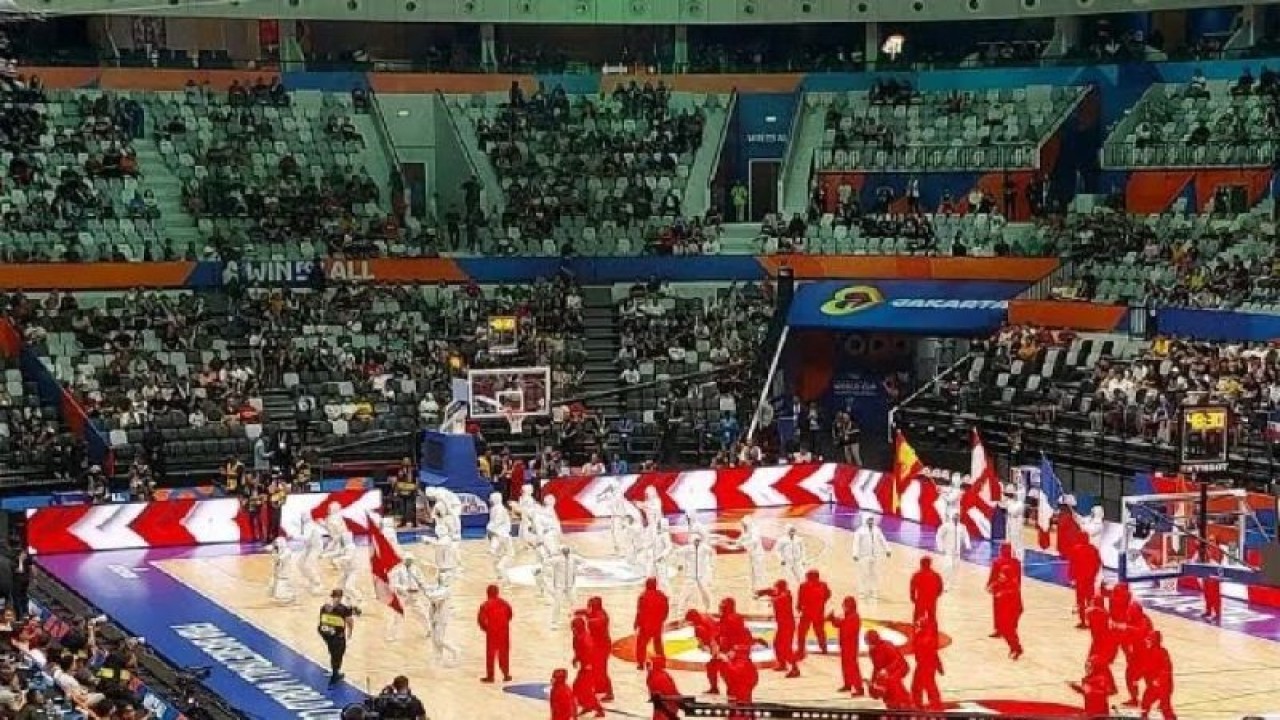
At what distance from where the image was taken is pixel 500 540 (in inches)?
1324

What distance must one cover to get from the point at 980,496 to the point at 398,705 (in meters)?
18.6

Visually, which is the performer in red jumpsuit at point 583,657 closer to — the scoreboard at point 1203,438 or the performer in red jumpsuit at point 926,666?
the performer in red jumpsuit at point 926,666

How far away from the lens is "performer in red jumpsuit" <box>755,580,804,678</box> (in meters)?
27.5

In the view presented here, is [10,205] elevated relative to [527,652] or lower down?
elevated

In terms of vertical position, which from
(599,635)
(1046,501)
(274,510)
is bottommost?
(274,510)

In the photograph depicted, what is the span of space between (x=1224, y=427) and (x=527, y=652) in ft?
36.1

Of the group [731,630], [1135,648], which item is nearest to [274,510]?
[731,630]

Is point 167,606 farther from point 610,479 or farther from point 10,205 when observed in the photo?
point 10,205

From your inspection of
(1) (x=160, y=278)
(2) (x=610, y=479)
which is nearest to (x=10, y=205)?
(1) (x=160, y=278)

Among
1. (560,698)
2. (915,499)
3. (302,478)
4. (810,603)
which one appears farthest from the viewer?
(915,499)

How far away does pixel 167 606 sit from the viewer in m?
32.9

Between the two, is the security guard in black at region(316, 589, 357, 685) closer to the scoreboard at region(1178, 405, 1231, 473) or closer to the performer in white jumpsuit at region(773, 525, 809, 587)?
the performer in white jumpsuit at region(773, 525, 809, 587)

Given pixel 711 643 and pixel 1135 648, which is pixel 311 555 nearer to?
pixel 711 643

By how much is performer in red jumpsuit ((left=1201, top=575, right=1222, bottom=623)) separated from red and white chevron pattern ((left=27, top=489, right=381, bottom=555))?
51.7 ft
